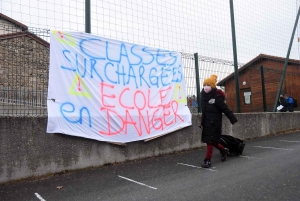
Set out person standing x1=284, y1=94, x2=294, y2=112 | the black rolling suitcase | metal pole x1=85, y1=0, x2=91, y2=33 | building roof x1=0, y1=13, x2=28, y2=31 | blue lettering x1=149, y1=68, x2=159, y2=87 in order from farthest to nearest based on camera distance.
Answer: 1. person standing x1=284, y1=94, x2=294, y2=112
2. blue lettering x1=149, y1=68, x2=159, y2=87
3. the black rolling suitcase
4. metal pole x1=85, y1=0, x2=91, y2=33
5. building roof x1=0, y1=13, x2=28, y2=31

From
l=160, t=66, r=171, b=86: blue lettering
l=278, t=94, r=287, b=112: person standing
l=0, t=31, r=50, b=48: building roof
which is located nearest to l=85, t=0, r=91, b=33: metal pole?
l=0, t=31, r=50, b=48: building roof

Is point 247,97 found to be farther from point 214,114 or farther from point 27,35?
point 27,35

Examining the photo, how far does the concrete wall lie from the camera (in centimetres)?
433

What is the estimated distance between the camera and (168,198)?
3553mm

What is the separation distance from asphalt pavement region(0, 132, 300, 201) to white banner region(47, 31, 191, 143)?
0.79 metres

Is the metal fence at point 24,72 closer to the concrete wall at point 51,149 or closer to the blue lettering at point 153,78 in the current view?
the concrete wall at point 51,149

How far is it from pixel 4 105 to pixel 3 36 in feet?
4.03

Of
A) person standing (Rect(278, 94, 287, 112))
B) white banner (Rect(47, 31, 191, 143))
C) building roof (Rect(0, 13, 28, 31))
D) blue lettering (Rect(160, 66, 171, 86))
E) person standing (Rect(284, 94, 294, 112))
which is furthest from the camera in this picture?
person standing (Rect(284, 94, 294, 112))

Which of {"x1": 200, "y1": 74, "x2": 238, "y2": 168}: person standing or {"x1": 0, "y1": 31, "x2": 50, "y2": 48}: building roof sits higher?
{"x1": 0, "y1": 31, "x2": 50, "y2": 48}: building roof

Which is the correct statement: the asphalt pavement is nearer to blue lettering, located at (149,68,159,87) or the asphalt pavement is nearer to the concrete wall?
the concrete wall

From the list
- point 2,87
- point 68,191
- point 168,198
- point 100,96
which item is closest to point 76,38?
point 100,96

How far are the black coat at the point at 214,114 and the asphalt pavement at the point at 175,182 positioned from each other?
1.97 feet

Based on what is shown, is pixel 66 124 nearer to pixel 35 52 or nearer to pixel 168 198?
pixel 35 52

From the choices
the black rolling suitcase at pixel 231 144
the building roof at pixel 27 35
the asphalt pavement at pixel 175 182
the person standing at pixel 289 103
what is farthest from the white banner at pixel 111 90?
the person standing at pixel 289 103
